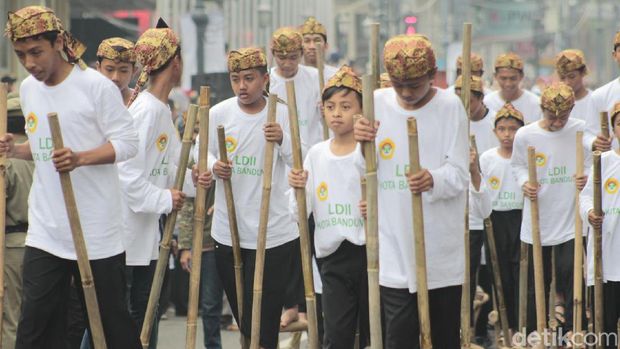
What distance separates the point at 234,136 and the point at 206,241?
2478 millimetres

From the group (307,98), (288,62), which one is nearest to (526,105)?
(307,98)

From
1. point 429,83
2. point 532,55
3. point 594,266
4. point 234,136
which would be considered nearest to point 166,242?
point 234,136

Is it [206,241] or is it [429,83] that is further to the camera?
[206,241]

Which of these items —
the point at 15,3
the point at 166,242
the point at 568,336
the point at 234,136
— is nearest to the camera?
the point at 166,242

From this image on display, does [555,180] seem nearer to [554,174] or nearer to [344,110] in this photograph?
[554,174]

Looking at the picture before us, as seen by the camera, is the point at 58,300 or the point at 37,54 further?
the point at 58,300

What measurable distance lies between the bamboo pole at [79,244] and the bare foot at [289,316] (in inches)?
123

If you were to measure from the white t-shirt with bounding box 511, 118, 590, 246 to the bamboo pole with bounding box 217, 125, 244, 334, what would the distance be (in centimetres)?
279

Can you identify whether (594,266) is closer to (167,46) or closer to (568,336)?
(568,336)

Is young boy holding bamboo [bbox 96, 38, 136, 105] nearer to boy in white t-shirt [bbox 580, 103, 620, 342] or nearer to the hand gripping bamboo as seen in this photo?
the hand gripping bamboo

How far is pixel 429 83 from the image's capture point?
26.8ft

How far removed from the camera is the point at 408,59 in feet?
26.0

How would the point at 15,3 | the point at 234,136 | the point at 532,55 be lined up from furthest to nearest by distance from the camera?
the point at 532,55 → the point at 15,3 → the point at 234,136

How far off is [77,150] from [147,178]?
1.39m
